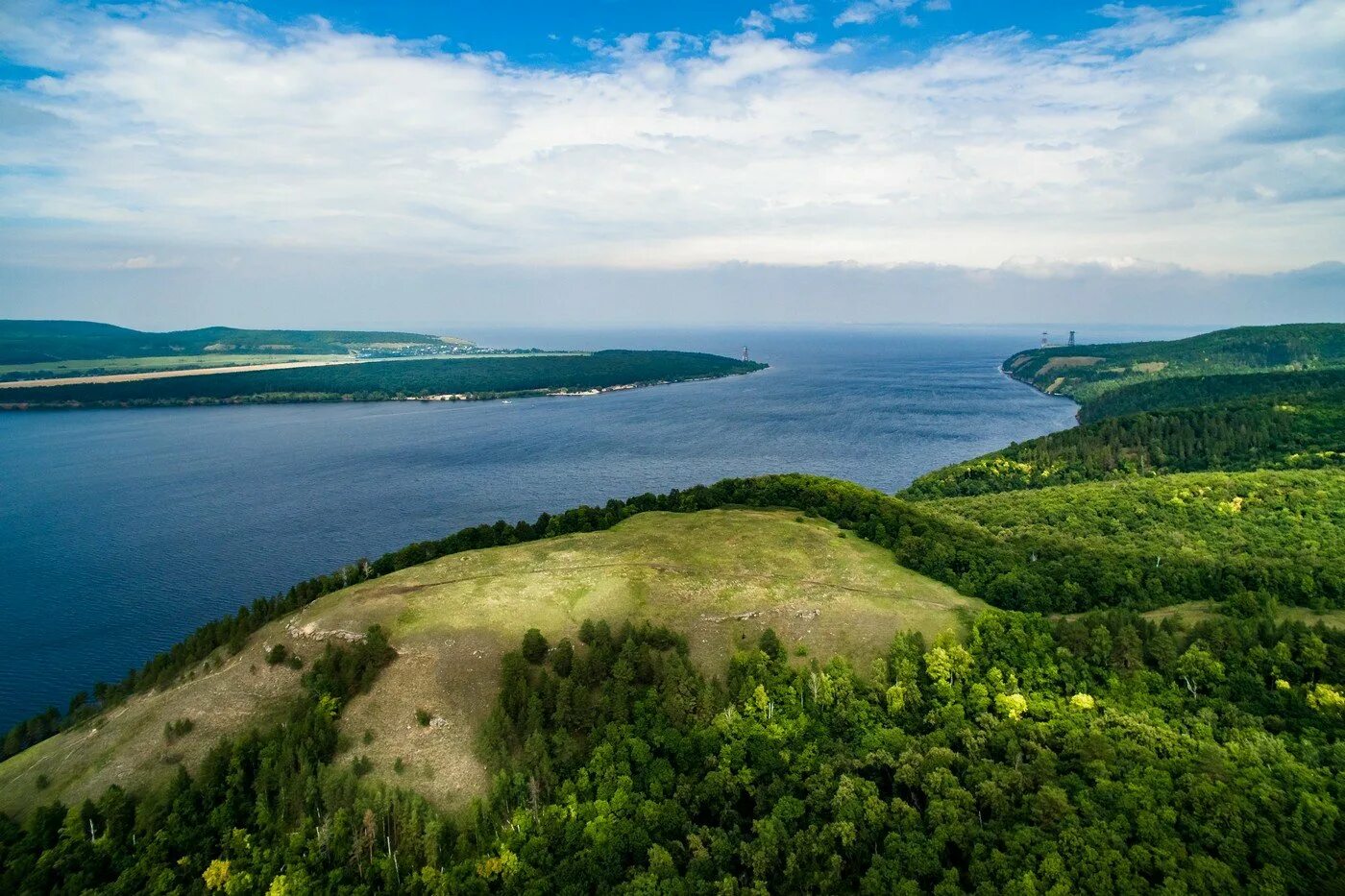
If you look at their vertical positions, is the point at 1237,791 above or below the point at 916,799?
above

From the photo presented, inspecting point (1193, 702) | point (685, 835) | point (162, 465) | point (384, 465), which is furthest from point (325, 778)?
point (162, 465)

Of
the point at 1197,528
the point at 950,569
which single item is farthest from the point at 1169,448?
the point at 950,569

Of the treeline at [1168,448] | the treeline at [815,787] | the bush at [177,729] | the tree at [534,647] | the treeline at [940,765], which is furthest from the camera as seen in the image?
the treeline at [1168,448]

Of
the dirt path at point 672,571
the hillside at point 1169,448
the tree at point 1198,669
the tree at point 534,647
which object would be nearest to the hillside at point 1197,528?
the tree at point 1198,669

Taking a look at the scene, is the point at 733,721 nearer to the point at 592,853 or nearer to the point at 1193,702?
the point at 592,853

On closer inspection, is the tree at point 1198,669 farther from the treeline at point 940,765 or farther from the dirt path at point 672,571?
the dirt path at point 672,571

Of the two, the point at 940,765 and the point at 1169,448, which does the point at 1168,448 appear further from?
the point at 940,765
